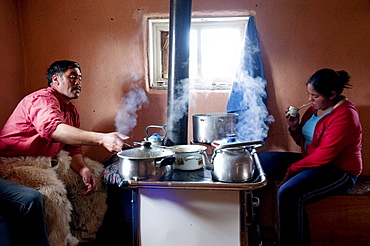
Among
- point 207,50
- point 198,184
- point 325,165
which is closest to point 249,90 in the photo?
point 207,50

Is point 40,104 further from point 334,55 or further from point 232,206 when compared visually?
point 334,55

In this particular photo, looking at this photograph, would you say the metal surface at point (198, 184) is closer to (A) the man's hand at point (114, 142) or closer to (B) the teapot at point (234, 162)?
(B) the teapot at point (234, 162)

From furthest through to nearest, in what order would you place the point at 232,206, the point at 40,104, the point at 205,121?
the point at 205,121, the point at 40,104, the point at 232,206

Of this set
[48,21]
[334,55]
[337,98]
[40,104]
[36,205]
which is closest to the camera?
[36,205]

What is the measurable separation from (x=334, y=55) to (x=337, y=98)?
33.6 inches

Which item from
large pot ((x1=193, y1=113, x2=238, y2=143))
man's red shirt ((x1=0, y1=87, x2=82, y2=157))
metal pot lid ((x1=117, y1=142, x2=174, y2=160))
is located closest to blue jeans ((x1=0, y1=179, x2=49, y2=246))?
man's red shirt ((x1=0, y1=87, x2=82, y2=157))

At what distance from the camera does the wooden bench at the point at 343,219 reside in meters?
2.37

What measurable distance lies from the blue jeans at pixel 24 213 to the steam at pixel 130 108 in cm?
140

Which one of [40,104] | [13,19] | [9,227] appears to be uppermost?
[13,19]

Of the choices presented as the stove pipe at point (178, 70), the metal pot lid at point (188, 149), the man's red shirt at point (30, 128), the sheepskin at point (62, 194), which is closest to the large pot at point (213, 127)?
the stove pipe at point (178, 70)

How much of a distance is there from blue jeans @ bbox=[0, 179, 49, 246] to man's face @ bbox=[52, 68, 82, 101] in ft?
2.85

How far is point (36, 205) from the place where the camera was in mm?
1809

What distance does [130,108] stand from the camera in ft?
10.3

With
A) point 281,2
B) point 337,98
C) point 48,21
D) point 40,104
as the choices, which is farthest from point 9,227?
point 281,2
